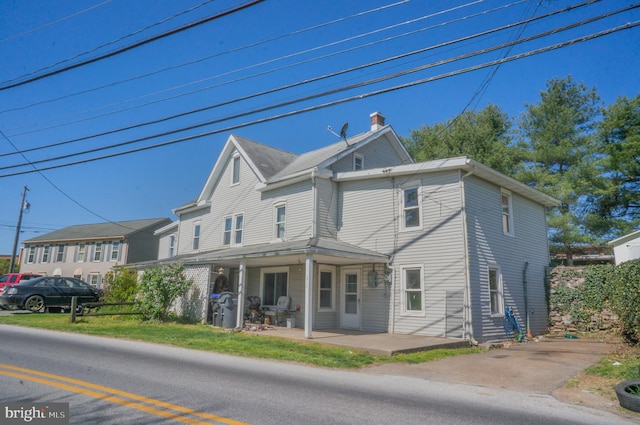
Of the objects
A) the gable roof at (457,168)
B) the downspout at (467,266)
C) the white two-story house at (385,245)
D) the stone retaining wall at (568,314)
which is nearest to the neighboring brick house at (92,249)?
the white two-story house at (385,245)

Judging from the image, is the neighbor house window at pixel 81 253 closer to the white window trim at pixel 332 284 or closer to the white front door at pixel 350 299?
the white window trim at pixel 332 284

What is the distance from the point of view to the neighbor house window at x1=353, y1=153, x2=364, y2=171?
61.8 feet

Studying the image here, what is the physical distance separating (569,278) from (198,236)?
1793 cm

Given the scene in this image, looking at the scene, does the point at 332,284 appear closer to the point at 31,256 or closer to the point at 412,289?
Answer: the point at 412,289

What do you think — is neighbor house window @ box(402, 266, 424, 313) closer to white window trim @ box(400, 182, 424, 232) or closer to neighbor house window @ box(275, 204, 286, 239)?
white window trim @ box(400, 182, 424, 232)

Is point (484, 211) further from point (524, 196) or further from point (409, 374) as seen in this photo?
point (409, 374)

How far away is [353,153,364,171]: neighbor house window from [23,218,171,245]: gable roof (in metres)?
26.0

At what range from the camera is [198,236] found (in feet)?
75.4

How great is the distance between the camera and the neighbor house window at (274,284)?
17.3m

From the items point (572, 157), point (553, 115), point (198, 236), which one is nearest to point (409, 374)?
point (198, 236)

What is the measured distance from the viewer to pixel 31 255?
4197 cm

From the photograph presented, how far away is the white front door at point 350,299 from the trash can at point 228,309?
13.3 feet

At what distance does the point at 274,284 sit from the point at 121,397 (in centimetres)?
1231

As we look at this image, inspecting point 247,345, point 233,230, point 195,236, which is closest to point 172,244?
point 195,236
